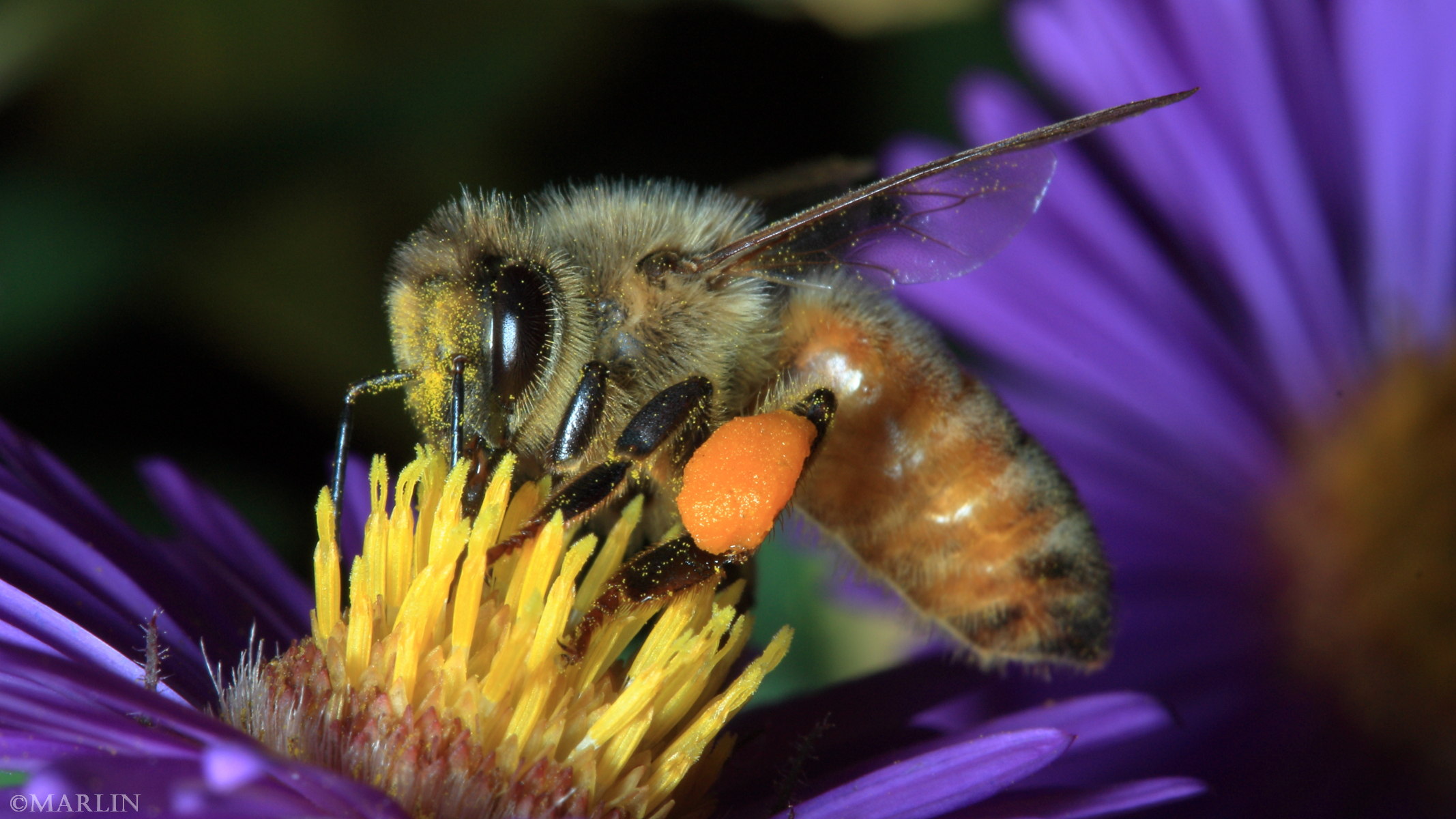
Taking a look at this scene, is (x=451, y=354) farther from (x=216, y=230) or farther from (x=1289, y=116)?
(x=1289, y=116)

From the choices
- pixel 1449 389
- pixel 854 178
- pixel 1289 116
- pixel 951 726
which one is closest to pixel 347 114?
pixel 854 178

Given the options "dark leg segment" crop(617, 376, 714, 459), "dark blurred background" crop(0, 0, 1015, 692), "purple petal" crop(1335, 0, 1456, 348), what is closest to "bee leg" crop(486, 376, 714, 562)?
"dark leg segment" crop(617, 376, 714, 459)

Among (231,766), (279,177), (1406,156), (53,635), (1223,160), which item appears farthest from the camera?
(1406,156)

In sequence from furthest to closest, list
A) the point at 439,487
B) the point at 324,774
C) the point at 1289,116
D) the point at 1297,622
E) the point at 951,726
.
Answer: the point at 1289,116, the point at 1297,622, the point at 951,726, the point at 439,487, the point at 324,774

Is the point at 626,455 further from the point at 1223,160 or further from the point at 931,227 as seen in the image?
the point at 1223,160

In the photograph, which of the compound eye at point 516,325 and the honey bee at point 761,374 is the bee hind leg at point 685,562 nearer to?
the honey bee at point 761,374

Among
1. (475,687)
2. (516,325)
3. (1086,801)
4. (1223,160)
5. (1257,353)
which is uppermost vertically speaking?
(1223,160)

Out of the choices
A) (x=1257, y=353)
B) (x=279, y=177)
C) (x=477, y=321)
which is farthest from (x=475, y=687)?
(x=1257, y=353)
